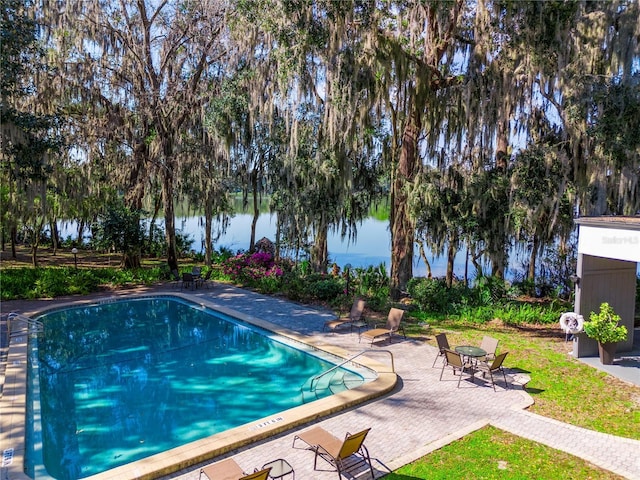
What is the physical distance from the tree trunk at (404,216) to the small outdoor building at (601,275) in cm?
613

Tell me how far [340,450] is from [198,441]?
217 cm

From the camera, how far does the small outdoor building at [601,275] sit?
8.80 metres

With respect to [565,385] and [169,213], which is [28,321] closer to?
[169,213]

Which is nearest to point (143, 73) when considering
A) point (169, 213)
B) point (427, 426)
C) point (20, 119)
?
point (169, 213)

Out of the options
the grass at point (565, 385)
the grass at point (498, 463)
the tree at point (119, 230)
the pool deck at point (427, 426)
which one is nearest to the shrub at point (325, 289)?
the grass at point (565, 385)

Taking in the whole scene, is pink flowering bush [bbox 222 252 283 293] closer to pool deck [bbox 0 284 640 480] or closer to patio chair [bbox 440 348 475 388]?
pool deck [bbox 0 284 640 480]

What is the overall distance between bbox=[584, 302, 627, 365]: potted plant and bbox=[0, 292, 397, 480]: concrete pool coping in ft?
13.8

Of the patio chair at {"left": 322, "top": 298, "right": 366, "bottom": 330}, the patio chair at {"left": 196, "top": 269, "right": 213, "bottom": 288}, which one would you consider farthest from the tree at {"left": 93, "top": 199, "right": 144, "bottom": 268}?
the patio chair at {"left": 322, "top": 298, "right": 366, "bottom": 330}

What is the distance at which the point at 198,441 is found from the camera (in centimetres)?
621

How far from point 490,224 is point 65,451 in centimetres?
1274

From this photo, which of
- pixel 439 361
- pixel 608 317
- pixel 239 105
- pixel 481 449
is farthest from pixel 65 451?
pixel 239 105

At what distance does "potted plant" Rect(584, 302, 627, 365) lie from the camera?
29.3 feet

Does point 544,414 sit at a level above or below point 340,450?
below

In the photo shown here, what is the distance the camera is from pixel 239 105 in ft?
58.3
